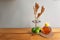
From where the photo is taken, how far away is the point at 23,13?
1.70m

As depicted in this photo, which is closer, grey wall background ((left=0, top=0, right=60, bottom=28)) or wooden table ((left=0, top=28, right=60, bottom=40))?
wooden table ((left=0, top=28, right=60, bottom=40))

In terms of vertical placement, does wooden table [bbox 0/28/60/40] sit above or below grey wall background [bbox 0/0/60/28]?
below

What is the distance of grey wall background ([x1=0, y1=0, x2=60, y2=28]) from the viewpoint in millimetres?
1671

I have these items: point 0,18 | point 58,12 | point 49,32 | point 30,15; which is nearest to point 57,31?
point 49,32

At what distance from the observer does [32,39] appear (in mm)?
1388

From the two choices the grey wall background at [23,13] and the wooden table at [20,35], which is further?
the grey wall background at [23,13]

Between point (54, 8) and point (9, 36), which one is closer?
point (9, 36)

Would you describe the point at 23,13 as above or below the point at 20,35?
above

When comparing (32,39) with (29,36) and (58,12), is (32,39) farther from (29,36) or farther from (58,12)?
(58,12)

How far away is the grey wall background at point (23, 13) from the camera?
1.67m

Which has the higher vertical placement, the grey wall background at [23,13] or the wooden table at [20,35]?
the grey wall background at [23,13]

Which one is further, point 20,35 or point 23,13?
point 23,13

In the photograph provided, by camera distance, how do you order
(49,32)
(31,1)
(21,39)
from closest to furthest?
(21,39)
(49,32)
(31,1)

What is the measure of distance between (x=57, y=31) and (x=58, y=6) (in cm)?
Result: 33
